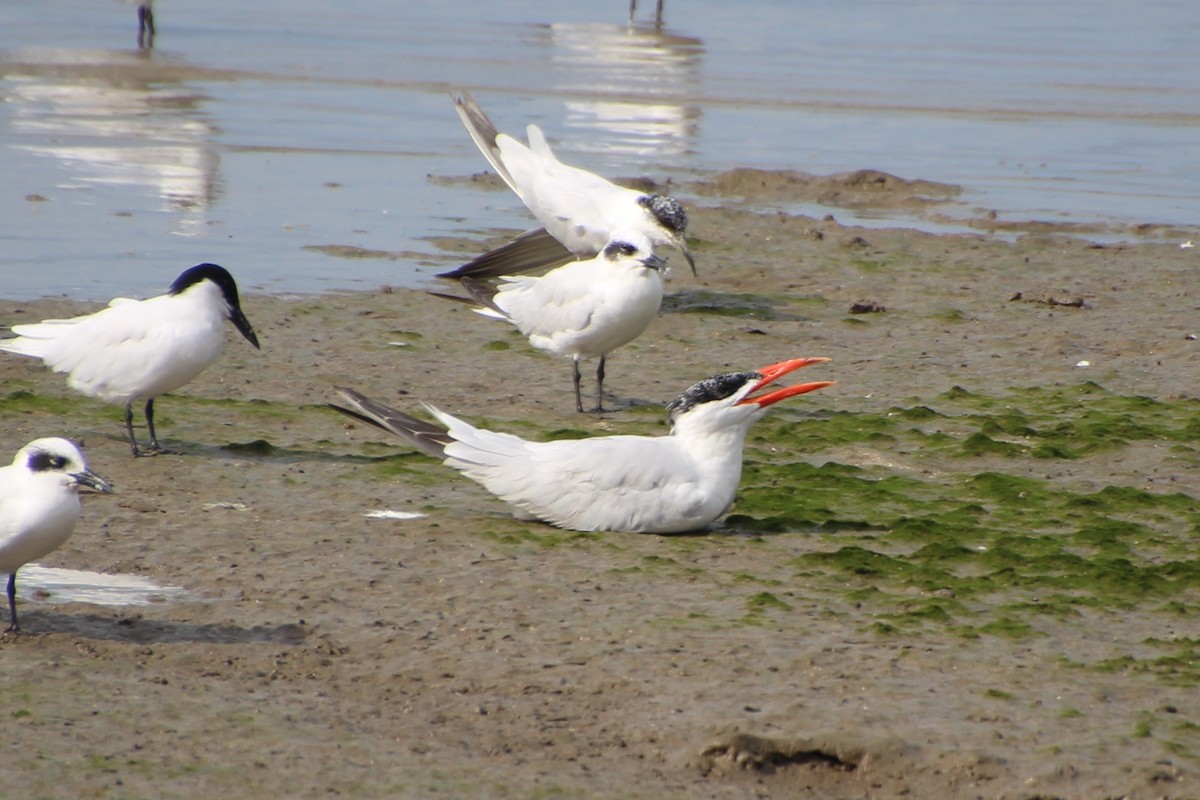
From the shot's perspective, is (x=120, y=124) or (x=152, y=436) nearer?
(x=152, y=436)

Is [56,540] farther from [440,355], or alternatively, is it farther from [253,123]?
[253,123]

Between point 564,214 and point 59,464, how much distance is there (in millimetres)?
5898

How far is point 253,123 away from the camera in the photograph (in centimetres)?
1731

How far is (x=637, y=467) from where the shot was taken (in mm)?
6203

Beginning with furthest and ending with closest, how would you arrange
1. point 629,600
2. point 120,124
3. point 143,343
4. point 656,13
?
point 656,13 → point 120,124 → point 143,343 → point 629,600

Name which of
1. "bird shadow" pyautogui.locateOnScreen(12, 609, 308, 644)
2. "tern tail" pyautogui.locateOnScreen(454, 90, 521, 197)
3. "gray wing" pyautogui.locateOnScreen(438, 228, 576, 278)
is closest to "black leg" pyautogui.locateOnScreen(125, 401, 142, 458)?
"bird shadow" pyautogui.locateOnScreen(12, 609, 308, 644)

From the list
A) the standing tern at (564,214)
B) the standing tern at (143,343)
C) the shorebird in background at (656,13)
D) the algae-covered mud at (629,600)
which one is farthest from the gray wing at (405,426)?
the shorebird in background at (656,13)

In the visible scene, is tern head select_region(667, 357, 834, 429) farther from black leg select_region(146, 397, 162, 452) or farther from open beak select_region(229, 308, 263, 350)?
black leg select_region(146, 397, 162, 452)

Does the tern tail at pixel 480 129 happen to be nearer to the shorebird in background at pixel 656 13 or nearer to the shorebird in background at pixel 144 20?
the shorebird in background at pixel 144 20

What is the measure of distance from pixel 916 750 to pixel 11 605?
8.84 feet

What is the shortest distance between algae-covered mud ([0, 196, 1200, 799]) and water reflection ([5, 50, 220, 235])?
4453mm

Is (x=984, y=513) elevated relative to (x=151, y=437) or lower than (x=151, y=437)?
elevated

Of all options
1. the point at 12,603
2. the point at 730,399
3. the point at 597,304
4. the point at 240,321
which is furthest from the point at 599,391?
the point at 12,603

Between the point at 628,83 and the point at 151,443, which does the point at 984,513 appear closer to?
the point at 151,443
